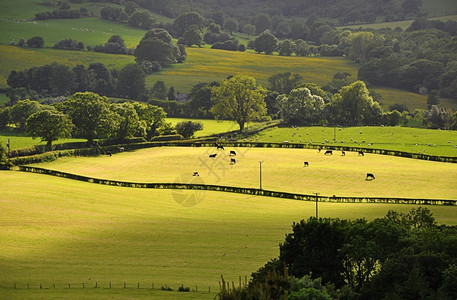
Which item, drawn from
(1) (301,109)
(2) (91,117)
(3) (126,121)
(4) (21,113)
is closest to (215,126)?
(1) (301,109)

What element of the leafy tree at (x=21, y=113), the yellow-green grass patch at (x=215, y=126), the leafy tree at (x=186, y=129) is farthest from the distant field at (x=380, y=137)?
the leafy tree at (x=21, y=113)

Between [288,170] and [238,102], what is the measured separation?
56536 mm

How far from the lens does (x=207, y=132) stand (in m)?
169

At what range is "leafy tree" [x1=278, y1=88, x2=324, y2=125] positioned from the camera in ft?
593

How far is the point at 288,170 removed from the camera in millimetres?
119625

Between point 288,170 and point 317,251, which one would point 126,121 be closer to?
point 288,170

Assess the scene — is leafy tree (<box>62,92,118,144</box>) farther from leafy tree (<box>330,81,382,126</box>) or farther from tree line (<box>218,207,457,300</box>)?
tree line (<box>218,207,457,300</box>)

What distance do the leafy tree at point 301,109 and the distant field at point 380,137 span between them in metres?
8.20

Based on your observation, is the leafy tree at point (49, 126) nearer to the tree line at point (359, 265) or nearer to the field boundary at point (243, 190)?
the field boundary at point (243, 190)

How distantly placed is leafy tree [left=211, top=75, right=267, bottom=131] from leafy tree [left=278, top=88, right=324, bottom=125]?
913 centimetres

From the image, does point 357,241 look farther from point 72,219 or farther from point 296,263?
point 72,219

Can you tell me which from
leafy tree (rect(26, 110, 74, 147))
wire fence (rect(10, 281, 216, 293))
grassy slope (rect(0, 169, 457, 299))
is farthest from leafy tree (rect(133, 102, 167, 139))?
wire fence (rect(10, 281, 216, 293))

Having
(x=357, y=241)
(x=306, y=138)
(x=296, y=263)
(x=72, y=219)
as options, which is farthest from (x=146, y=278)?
(x=306, y=138)

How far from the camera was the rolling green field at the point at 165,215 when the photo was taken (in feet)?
215
